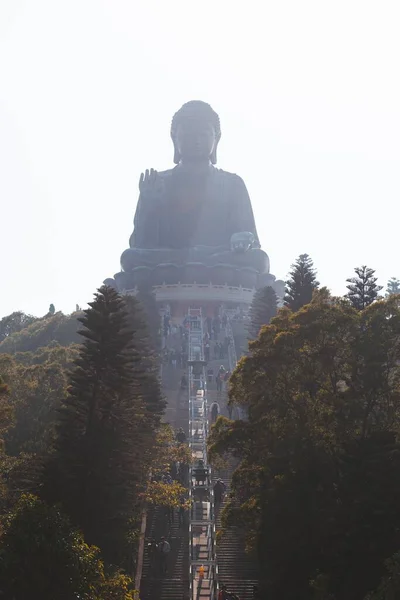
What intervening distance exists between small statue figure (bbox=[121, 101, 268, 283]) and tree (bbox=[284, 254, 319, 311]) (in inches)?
923

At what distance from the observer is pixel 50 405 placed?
67.3 ft

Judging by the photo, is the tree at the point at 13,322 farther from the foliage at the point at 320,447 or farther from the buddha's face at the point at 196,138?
the foliage at the point at 320,447

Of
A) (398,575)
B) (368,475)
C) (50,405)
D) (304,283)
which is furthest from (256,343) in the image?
(304,283)

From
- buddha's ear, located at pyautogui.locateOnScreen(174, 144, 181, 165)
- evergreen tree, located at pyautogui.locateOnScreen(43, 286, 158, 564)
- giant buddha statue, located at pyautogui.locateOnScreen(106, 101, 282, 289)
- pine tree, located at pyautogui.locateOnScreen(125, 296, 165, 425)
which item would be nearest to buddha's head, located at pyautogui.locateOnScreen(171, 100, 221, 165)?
giant buddha statue, located at pyautogui.locateOnScreen(106, 101, 282, 289)

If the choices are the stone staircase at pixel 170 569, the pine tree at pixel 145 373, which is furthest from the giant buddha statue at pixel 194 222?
the stone staircase at pixel 170 569

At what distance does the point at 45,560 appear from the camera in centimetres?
878

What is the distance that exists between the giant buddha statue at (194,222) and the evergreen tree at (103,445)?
32.1 metres

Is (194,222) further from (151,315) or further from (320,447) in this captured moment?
(320,447)

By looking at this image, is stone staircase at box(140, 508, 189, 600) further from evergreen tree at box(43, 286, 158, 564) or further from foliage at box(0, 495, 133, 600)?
foliage at box(0, 495, 133, 600)

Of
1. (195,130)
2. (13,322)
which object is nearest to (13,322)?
(13,322)

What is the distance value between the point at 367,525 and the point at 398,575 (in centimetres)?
180

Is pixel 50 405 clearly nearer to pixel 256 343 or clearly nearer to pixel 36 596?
pixel 256 343

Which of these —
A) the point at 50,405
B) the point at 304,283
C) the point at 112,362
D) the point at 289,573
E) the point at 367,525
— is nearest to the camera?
the point at 367,525

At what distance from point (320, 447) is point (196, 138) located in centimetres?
4329
